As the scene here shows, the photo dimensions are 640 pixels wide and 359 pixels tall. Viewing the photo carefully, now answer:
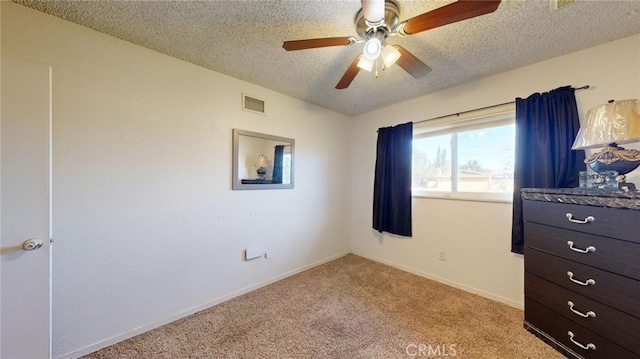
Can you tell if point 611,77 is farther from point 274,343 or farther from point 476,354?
point 274,343

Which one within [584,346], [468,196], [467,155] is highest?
[467,155]

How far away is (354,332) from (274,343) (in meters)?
0.64

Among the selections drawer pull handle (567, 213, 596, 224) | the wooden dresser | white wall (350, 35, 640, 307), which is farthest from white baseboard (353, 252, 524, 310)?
drawer pull handle (567, 213, 596, 224)

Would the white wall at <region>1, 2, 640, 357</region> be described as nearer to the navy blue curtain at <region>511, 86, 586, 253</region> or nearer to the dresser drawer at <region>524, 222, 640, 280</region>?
the navy blue curtain at <region>511, 86, 586, 253</region>

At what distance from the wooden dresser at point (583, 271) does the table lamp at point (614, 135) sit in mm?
308

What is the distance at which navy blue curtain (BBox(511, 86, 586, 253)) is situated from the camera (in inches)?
74.4

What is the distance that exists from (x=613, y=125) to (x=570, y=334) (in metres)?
1.40

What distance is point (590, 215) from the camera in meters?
1.43

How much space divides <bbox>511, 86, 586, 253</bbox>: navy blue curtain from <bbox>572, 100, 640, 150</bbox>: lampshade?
0.36 metres

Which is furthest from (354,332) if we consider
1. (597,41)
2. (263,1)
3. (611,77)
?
(597,41)

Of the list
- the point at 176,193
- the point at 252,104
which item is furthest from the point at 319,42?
the point at 176,193

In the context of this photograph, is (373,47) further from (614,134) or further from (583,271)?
(583,271)

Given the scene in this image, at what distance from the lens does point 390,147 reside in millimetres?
3160

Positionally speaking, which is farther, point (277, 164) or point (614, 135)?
point (277, 164)
